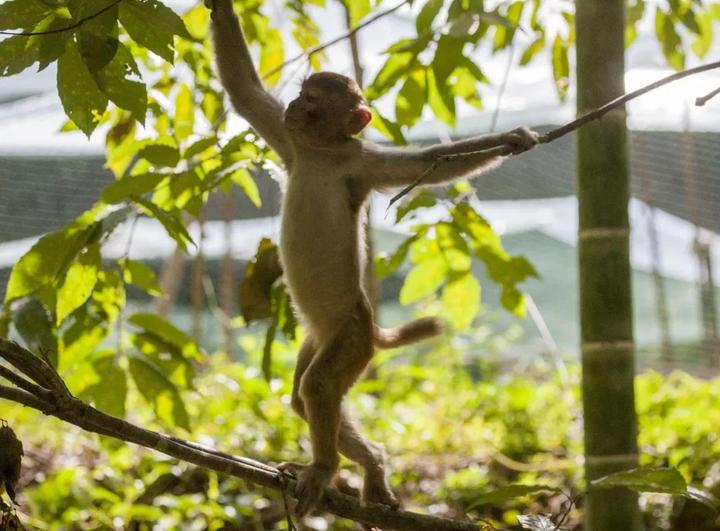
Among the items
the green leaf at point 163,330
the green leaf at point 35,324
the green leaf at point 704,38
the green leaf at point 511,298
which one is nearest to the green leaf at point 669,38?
the green leaf at point 704,38

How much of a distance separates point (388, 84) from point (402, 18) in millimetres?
3715

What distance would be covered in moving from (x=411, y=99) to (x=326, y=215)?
1.45 ft

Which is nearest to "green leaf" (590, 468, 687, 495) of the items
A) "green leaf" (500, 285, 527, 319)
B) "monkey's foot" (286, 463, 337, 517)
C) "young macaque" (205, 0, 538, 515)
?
"monkey's foot" (286, 463, 337, 517)

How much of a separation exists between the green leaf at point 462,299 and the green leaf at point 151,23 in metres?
1.57

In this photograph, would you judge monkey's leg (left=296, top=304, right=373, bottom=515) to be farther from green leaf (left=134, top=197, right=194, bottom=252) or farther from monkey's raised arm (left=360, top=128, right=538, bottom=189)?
green leaf (left=134, top=197, right=194, bottom=252)

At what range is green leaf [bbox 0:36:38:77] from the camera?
175cm

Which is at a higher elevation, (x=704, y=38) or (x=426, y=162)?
(x=704, y=38)

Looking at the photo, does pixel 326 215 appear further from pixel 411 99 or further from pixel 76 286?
pixel 76 286

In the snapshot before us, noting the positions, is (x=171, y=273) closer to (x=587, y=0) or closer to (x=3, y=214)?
(x=3, y=214)

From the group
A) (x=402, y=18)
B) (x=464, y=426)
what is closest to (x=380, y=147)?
(x=464, y=426)

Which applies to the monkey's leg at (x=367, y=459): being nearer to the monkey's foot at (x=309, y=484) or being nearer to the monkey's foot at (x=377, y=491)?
the monkey's foot at (x=377, y=491)

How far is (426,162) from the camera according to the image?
2596 mm

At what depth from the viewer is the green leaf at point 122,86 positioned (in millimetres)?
1822

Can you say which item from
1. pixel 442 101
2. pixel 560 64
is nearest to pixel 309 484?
pixel 442 101
